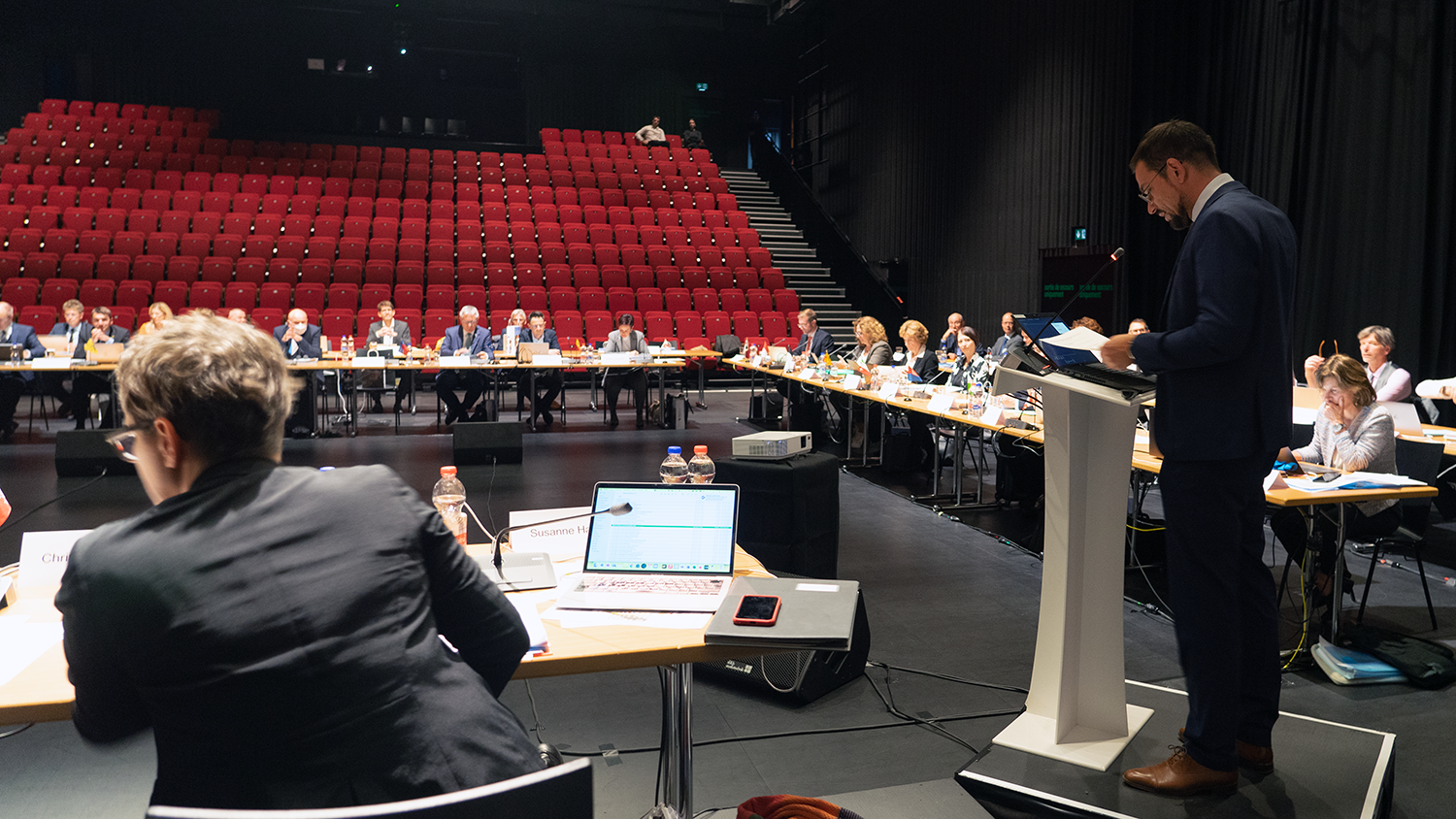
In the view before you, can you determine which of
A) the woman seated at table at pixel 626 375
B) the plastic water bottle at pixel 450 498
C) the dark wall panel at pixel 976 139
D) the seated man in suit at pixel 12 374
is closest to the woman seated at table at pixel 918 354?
the woman seated at table at pixel 626 375

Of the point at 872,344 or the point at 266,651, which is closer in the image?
the point at 266,651

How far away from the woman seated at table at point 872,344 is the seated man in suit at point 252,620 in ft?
21.2

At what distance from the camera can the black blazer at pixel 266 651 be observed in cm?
96

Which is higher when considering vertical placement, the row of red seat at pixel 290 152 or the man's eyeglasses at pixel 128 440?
the row of red seat at pixel 290 152

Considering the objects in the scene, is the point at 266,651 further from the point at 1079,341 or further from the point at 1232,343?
the point at 1232,343

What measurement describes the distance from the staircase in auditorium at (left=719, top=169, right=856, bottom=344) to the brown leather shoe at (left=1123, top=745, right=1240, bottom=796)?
1038cm

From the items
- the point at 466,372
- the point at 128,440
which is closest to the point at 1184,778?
the point at 128,440

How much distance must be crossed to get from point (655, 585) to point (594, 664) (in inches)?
14.8

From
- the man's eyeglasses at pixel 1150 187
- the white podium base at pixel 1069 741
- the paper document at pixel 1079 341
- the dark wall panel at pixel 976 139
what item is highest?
the dark wall panel at pixel 976 139

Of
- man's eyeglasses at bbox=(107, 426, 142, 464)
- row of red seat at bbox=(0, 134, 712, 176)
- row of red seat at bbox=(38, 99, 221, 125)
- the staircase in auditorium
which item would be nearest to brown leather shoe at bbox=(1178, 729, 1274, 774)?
man's eyeglasses at bbox=(107, 426, 142, 464)

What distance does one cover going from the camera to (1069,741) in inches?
92.4

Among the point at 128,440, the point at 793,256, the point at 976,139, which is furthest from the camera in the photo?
the point at 793,256

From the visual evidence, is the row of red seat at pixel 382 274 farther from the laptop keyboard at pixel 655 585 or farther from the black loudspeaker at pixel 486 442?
the laptop keyboard at pixel 655 585

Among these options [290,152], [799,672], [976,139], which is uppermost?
[290,152]
